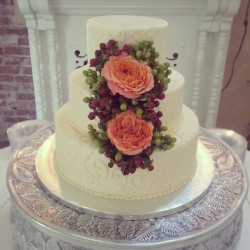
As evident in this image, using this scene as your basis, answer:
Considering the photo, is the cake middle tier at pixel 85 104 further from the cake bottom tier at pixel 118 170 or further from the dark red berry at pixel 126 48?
the dark red berry at pixel 126 48

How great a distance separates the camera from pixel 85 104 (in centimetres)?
95

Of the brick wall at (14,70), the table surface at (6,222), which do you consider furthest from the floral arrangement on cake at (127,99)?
the brick wall at (14,70)

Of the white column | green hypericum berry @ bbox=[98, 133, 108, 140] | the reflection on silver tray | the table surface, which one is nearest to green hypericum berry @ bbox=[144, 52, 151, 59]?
green hypericum berry @ bbox=[98, 133, 108, 140]

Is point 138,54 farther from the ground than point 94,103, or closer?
farther from the ground

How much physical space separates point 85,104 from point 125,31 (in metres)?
0.23

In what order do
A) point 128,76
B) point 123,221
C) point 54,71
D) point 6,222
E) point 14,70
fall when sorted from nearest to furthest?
point 128,76, point 123,221, point 6,222, point 54,71, point 14,70

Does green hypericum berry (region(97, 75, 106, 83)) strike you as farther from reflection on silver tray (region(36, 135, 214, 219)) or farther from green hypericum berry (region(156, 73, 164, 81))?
reflection on silver tray (region(36, 135, 214, 219))

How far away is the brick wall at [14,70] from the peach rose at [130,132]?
171cm

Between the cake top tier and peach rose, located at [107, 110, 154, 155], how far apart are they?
0.19 meters

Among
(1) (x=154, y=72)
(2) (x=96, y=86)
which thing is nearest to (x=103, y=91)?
(2) (x=96, y=86)

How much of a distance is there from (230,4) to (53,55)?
1088mm

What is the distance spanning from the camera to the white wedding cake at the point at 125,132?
820mm

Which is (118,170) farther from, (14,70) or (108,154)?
(14,70)

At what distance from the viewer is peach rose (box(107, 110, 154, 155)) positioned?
807 millimetres
